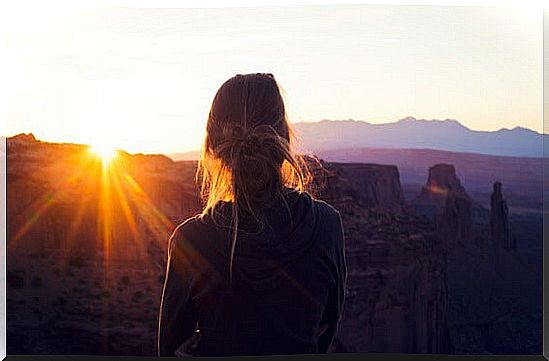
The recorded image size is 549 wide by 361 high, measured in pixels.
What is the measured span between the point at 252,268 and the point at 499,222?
4.75 metres

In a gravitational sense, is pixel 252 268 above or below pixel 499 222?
above

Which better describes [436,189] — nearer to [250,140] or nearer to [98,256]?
[98,256]

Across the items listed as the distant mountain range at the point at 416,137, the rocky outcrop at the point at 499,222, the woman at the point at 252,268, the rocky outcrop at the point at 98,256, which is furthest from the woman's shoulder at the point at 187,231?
the rocky outcrop at the point at 499,222

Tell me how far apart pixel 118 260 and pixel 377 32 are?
2.25 m

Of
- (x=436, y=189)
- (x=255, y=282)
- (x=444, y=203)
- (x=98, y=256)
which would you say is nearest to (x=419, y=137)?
(x=436, y=189)

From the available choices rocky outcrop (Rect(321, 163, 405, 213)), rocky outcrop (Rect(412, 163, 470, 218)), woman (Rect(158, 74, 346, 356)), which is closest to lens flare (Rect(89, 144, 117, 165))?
rocky outcrop (Rect(321, 163, 405, 213))

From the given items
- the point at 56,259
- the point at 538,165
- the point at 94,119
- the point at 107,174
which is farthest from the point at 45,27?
the point at 538,165

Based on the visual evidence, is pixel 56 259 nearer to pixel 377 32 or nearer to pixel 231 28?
pixel 231 28

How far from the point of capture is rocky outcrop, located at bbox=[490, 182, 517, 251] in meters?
6.16

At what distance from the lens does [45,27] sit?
5312 millimetres

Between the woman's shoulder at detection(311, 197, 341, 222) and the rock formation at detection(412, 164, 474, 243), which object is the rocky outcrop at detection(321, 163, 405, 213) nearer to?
the rock formation at detection(412, 164, 474, 243)

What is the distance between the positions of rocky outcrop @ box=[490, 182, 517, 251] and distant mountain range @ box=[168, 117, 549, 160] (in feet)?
1.14

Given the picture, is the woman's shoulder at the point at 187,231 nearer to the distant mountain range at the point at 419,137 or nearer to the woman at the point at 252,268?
the woman at the point at 252,268

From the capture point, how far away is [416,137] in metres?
6.09
